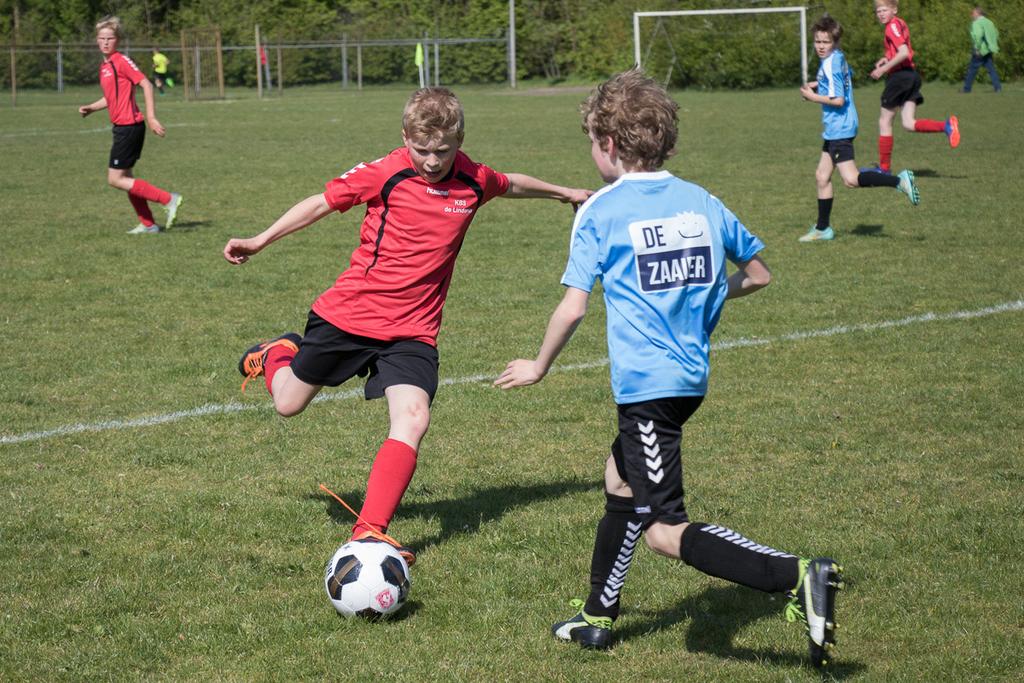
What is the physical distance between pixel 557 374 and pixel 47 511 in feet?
10.4

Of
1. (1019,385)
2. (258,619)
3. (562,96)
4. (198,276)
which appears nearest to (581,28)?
(562,96)

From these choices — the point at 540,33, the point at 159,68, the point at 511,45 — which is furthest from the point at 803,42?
the point at 159,68

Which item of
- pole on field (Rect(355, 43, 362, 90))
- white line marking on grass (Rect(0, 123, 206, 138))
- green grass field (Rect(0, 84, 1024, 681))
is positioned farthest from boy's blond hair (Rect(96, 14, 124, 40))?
pole on field (Rect(355, 43, 362, 90))

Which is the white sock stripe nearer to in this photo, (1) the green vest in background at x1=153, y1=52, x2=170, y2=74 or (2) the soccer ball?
(2) the soccer ball

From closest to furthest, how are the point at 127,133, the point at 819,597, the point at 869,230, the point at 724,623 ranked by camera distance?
the point at 819,597 → the point at 724,623 → the point at 869,230 → the point at 127,133

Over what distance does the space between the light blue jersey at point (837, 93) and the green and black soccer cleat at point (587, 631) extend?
27.9 feet

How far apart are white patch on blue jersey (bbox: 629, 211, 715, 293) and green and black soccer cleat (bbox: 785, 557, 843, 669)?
885mm

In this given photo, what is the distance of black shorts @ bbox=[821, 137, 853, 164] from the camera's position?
38.0 feet

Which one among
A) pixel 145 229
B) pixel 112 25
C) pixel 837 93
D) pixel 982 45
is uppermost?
pixel 112 25

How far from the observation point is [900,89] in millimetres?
15469

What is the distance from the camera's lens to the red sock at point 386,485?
4.39 metres

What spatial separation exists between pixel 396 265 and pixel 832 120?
777 cm

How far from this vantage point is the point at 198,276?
1024 centimetres

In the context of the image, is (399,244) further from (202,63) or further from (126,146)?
(202,63)
